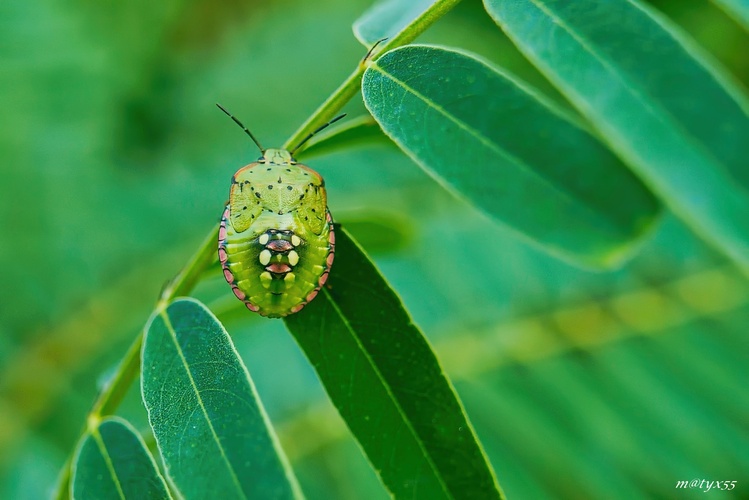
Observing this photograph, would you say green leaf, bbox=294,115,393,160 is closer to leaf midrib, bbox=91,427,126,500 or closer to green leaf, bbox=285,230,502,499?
green leaf, bbox=285,230,502,499

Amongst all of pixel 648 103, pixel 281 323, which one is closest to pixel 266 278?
pixel 648 103

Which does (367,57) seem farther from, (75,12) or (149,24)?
(149,24)

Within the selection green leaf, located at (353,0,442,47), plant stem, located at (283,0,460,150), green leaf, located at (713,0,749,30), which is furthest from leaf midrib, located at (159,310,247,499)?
green leaf, located at (713,0,749,30)

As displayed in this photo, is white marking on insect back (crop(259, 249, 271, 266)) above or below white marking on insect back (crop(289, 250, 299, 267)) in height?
above

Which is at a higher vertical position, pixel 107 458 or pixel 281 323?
pixel 281 323

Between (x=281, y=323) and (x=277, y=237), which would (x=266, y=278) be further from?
(x=281, y=323)

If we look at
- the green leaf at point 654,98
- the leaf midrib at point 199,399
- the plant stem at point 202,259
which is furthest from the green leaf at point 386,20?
the leaf midrib at point 199,399
